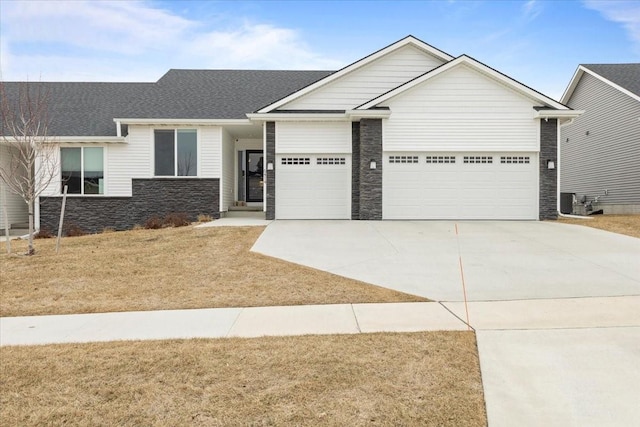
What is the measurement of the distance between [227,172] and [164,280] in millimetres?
11222

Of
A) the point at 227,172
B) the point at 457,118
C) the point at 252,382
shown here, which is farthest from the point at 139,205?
the point at 252,382

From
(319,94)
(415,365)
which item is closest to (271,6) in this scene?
(319,94)

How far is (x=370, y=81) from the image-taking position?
1803cm

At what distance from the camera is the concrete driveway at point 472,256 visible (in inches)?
314

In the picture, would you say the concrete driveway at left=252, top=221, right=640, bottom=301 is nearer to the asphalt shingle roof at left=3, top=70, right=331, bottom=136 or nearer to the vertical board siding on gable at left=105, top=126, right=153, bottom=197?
the vertical board siding on gable at left=105, top=126, right=153, bottom=197

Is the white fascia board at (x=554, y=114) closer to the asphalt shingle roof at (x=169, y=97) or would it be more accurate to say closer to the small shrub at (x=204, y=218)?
the asphalt shingle roof at (x=169, y=97)

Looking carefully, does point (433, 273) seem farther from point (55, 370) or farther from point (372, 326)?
point (55, 370)

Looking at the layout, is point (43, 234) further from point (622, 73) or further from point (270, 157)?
point (622, 73)

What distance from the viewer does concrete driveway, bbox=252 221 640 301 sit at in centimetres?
798

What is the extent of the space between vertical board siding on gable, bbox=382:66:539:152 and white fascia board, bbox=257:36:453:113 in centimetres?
186

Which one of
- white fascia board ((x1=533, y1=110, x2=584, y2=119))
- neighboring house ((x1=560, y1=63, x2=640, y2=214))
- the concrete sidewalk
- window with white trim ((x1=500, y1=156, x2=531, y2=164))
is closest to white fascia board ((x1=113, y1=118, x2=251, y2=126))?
window with white trim ((x1=500, y1=156, x2=531, y2=164))

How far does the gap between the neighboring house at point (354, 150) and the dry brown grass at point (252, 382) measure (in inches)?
470

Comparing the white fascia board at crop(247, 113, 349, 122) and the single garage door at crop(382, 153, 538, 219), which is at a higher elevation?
the white fascia board at crop(247, 113, 349, 122)

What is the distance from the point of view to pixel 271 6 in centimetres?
1644
